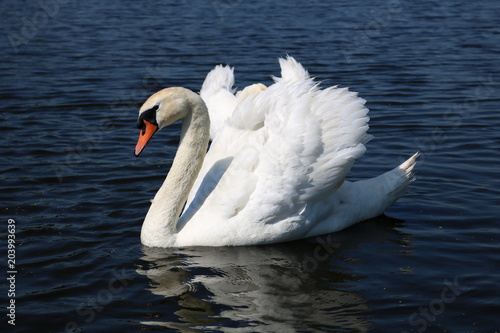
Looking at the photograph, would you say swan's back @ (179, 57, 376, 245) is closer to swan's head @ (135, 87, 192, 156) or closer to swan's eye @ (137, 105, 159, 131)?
swan's head @ (135, 87, 192, 156)

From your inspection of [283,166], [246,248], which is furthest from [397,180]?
[246,248]

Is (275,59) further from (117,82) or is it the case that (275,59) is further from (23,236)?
(23,236)

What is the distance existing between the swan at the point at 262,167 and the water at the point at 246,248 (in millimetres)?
218

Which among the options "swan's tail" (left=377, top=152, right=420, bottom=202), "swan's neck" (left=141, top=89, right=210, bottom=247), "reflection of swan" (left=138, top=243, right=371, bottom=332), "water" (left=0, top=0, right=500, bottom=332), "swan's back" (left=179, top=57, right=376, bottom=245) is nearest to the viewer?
"reflection of swan" (left=138, top=243, right=371, bottom=332)

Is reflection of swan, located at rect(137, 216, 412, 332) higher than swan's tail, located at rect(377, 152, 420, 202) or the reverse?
the reverse

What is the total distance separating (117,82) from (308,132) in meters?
7.86

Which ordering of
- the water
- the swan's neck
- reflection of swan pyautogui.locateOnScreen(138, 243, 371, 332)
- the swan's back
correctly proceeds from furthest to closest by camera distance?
the swan's neck
the swan's back
the water
reflection of swan pyautogui.locateOnScreen(138, 243, 371, 332)

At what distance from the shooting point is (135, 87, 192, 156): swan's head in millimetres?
7203

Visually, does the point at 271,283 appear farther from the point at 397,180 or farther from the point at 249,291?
the point at 397,180

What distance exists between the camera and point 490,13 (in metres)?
20.3

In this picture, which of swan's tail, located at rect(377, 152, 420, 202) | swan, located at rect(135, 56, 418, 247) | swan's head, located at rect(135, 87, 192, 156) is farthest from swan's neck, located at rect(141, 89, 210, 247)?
swan's tail, located at rect(377, 152, 420, 202)

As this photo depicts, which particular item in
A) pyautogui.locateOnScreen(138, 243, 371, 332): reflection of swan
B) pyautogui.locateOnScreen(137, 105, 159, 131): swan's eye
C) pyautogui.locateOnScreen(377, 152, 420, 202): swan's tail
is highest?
pyautogui.locateOnScreen(137, 105, 159, 131): swan's eye

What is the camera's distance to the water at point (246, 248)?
627 cm

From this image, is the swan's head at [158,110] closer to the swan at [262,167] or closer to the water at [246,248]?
the swan at [262,167]
